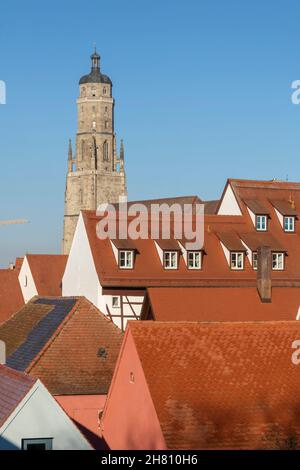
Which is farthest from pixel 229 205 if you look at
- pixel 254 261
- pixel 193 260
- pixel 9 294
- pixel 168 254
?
pixel 9 294

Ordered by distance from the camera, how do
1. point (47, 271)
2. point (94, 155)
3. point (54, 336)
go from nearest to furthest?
point (54, 336) < point (47, 271) < point (94, 155)

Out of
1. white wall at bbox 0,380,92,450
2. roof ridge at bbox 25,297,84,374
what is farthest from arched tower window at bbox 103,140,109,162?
white wall at bbox 0,380,92,450

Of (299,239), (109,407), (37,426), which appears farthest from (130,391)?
(299,239)

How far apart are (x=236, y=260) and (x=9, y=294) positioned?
19779 mm

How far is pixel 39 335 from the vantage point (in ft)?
122

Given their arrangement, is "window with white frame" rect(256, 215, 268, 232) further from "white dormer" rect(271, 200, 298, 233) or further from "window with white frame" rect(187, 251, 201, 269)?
"window with white frame" rect(187, 251, 201, 269)

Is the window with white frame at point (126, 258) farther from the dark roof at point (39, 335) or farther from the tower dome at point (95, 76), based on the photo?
the tower dome at point (95, 76)

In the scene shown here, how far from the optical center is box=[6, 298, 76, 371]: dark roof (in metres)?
35.6

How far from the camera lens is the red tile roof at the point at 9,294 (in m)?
65.1

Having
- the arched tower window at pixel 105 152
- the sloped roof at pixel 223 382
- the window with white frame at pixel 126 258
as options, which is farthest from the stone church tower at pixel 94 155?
the sloped roof at pixel 223 382

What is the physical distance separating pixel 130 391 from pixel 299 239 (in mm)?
27590

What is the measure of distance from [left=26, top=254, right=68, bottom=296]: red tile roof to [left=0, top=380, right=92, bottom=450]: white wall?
44.2 m

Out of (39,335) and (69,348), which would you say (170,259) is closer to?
(39,335)
